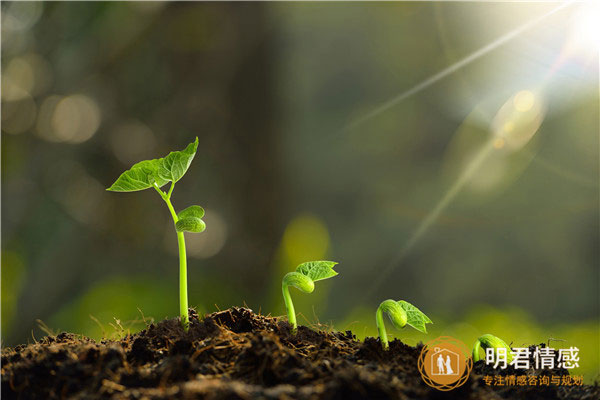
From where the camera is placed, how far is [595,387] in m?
0.85

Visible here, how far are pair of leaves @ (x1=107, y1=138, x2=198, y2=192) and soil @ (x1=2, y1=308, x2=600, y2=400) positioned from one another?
258 mm

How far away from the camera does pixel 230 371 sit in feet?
2.32

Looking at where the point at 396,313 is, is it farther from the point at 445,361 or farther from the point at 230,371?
the point at 230,371

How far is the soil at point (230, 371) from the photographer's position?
1.95 feet

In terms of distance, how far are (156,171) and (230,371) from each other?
37 cm

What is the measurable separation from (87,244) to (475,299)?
2646mm

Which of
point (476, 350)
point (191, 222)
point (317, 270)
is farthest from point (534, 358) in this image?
point (191, 222)

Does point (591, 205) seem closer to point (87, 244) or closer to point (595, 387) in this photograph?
point (595, 387)

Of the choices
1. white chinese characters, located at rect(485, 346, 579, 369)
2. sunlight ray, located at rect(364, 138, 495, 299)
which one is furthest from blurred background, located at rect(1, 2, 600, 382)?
white chinese characters, located at rect(485, 346, 579, 369)

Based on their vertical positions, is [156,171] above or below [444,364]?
above

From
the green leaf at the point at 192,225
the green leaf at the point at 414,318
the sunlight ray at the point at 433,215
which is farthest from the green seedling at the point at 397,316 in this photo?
the sunlight ray at the point at 433,215

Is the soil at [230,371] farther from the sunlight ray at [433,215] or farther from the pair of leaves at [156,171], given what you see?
the sunlight ray at [433,215]

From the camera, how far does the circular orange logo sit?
68 centimetres

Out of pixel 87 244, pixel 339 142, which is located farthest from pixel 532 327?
pixel 87 244
